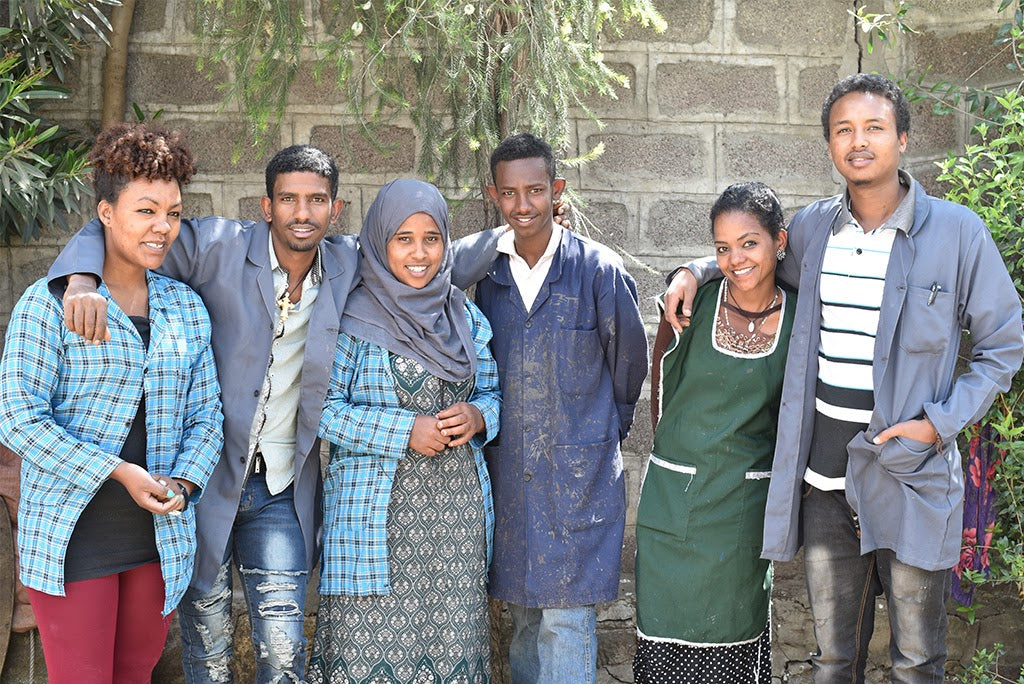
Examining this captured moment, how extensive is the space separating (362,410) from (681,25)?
2.24 m

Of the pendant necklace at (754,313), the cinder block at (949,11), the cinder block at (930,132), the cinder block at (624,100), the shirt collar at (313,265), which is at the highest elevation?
the cinder block at (949,11)

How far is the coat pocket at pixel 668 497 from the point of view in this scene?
10.7 ft

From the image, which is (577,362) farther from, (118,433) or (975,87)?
(975,87)

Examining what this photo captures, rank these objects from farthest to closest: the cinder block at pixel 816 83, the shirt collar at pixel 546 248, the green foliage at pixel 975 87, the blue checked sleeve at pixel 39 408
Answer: the cinder block at pixel 816 83
the green foliage at pixel 975 87
the shirt collar at pixel 546 248
the blue checked sleeve at pixel 39 408

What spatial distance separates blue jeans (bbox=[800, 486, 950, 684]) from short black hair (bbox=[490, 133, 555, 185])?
1.32m

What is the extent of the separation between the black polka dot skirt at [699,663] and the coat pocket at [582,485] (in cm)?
42

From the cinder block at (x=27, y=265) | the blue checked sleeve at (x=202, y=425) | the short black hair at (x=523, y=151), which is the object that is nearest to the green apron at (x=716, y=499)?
the short black hair at (x=523, y=151)

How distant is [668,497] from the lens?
10.8ft

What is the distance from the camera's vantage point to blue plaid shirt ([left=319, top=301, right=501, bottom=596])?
10.3ft

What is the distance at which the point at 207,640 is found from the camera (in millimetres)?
3184

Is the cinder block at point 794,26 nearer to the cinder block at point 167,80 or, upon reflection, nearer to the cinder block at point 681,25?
the cinder block at point 681,25

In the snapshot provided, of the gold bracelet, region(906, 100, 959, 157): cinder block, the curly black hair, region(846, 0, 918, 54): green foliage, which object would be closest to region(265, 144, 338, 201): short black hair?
the curly black hair

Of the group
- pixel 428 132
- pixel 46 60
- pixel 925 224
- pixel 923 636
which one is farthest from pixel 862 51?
pixel 46 60

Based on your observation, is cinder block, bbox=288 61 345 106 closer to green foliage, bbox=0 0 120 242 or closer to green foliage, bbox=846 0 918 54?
green foliage, bbox=0 0 120 242
